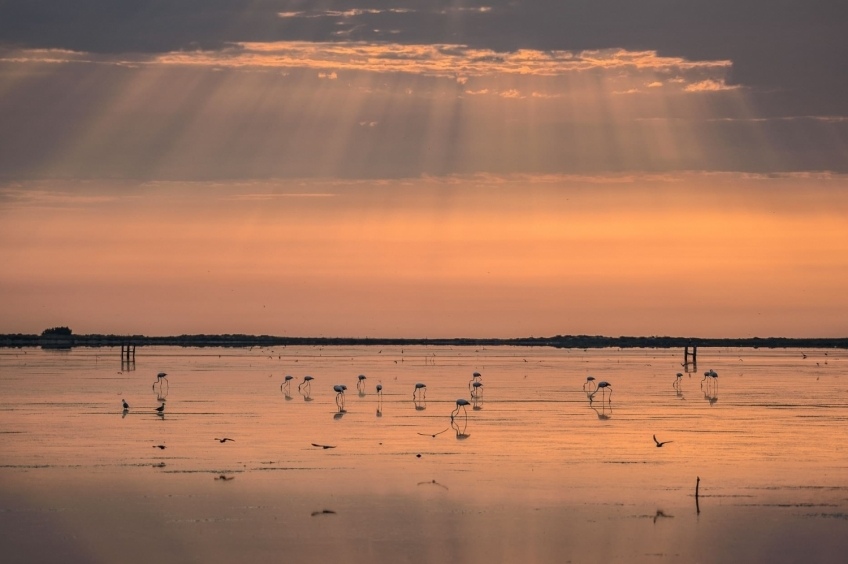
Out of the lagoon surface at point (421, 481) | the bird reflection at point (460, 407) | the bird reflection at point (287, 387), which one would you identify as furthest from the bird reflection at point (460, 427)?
the bird reflection at point (287, 387)

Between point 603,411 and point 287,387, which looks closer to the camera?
point 603,411

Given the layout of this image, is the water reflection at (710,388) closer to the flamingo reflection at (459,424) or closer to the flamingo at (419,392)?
the flamingo at (419,392)

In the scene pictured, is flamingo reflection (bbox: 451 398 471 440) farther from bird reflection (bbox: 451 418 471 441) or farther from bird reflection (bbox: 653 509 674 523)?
bird reflection (bbox: 653 509 674 523)

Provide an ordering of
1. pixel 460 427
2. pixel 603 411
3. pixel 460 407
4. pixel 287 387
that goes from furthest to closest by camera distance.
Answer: pixel 287 387
pixel 460 407
pixel 603 411
pixel 460 427

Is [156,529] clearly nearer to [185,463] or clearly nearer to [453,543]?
[453,543]

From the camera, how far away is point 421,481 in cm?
2784

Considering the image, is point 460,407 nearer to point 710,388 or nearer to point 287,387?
point 287,387

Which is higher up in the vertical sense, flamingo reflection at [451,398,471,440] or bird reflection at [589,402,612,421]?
bird reflection at [589,402,612,421]

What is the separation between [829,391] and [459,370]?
34.5 m

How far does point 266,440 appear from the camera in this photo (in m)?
35.8

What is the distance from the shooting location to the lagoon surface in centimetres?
2120

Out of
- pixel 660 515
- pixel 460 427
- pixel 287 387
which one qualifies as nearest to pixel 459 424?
pixel 460 427

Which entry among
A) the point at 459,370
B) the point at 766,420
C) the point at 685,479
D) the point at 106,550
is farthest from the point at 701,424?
the point at 459,370

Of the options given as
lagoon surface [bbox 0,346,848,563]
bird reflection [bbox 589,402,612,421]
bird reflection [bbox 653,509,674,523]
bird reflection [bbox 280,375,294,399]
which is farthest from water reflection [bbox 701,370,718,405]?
bird reflection [bbox 653,509,674,523]
